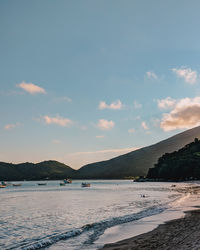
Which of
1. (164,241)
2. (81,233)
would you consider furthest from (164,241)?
(81,233)

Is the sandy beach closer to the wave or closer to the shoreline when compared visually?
the shoreline

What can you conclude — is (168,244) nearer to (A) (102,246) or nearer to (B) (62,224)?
(A) (102,246)

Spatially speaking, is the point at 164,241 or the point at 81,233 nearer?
the point at 164,241

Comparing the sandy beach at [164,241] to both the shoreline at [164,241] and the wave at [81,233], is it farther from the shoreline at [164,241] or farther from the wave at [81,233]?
the wave at [81,233]

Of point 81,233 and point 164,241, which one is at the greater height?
point 164,241

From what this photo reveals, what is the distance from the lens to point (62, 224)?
2288cm

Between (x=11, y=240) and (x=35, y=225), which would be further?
(x=35, y=225)

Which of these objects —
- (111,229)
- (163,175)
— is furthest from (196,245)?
(163,175)

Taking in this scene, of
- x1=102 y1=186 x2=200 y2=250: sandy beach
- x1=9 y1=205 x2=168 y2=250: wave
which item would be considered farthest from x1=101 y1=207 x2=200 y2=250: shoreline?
x1=9 y1=205 x2=168 y2=250: wave

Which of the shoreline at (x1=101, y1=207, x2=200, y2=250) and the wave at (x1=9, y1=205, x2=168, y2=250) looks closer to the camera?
the shoreline at (x1=101, y1=207, x2=200, y2=250)

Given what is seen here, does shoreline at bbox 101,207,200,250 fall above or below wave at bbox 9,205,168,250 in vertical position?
above

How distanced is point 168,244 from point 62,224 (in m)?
12.3

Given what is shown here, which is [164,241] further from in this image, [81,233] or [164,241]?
[81,233]

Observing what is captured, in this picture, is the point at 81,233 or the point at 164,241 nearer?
the point at 164,241
